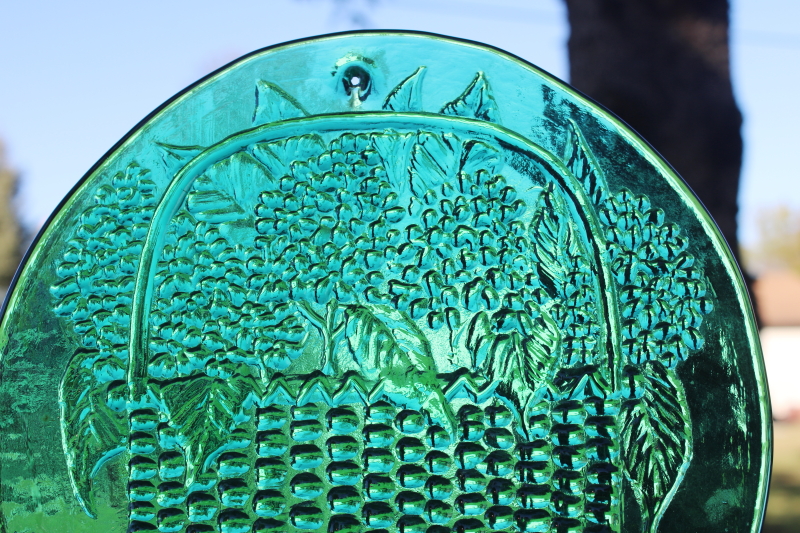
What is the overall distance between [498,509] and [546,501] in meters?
0.05

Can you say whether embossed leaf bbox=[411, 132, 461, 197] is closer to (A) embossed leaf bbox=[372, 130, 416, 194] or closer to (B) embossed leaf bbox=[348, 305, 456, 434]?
(A) embossed leaf bbox=[372, 130, 416, 194]

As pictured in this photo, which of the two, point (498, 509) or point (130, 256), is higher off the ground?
point (130, 256)

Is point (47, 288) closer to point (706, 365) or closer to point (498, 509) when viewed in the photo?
point (498, 509)

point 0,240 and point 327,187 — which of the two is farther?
point 0,240

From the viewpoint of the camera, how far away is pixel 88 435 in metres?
0.64

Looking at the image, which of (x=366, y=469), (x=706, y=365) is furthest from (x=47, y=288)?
(x=706, y=365)

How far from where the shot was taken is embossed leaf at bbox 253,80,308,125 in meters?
0.67

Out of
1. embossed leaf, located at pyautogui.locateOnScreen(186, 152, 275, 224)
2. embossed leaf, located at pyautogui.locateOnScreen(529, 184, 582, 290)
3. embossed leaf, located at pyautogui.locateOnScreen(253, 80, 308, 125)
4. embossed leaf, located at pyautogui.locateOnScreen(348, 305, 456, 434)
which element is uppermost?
embossed leaf, located at pyautogui.locateOnScreen(253, 80, 308, 125)

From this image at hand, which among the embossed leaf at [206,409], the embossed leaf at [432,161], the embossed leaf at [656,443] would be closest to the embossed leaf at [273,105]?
the embossed leaf at [432,161]

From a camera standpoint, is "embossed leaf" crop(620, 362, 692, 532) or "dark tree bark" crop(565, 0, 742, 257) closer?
"embossed leaf" crop(620, 362, 692, 532)

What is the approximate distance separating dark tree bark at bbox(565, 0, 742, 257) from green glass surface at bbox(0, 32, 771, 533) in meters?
0.57

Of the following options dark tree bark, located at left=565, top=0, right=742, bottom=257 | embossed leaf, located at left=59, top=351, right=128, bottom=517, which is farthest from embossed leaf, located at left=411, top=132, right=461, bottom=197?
dark tree bark, located at left=565, top=0, right=742, bottom=257

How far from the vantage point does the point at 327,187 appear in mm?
649

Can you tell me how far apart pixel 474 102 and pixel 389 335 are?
0.24 m
